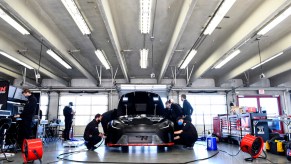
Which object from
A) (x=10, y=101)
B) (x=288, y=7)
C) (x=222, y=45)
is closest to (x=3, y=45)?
(x=10, y=101)

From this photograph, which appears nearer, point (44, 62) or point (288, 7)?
point (288, 7)

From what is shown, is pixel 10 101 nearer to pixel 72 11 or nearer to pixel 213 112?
pixel 72 11

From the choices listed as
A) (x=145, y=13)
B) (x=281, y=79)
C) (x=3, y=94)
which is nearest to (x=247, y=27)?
(x=145, y=13)

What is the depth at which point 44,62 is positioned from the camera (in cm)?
1240

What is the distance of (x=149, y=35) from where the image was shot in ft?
29.0

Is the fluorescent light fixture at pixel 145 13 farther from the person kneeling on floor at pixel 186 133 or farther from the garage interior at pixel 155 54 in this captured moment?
the person kneeling on floor at pixel 186 133

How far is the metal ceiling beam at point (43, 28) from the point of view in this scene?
5864 mm

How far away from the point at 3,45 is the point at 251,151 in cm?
961

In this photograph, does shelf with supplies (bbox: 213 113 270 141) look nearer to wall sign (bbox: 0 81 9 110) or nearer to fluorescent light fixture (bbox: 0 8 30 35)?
wall sign (bbox: 0 81 9 110)

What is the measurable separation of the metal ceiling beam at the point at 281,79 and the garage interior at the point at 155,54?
0.07 m

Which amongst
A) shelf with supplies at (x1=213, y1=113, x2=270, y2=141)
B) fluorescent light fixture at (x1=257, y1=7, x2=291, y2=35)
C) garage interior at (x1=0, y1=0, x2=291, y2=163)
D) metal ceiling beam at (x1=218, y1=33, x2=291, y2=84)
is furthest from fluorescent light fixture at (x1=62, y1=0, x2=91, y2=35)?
metal ceiling beam at (x1=218, y1=33, x2=291, y2=84)

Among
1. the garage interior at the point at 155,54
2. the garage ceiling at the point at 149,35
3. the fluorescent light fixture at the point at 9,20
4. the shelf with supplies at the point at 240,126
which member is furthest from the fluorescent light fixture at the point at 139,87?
the fluorescent light fixture at the point at 9,20

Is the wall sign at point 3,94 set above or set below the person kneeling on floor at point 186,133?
above

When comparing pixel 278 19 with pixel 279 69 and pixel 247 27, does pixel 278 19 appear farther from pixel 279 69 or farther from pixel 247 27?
pixel 279 69
